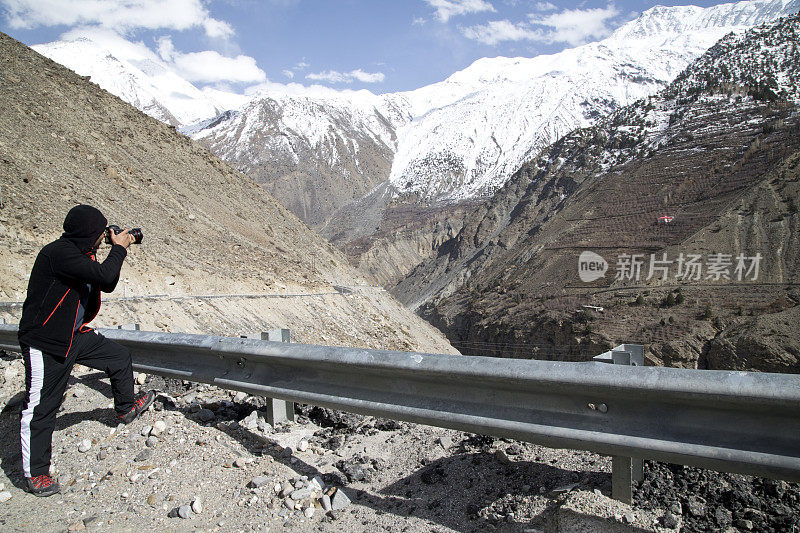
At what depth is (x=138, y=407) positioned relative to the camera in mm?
4195

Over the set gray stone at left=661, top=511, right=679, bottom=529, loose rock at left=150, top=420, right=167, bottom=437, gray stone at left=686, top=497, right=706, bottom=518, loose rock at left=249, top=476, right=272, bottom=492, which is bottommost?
loose rock at left=249, top=476, right=272, bottom=492

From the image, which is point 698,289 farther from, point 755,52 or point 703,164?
point 755,52

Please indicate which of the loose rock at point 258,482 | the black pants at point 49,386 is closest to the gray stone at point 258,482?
the loose rock at point 258,482

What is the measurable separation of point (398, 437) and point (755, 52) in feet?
307

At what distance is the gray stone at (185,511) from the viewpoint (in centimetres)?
310

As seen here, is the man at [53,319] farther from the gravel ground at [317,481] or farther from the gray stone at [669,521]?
the gray stone at [669,521]

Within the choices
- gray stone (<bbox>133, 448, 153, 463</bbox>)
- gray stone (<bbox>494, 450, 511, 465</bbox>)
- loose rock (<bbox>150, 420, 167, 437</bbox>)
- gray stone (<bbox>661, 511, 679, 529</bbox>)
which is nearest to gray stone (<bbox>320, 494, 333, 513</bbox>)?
gray stone (<bbox>494, 450, 511, 465</bbox>)

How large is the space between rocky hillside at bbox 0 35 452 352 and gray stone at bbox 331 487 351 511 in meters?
9.51

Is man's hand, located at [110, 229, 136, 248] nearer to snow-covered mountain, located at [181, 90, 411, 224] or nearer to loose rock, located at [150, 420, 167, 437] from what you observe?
loose rock, located at [150, 420, 167, 437]

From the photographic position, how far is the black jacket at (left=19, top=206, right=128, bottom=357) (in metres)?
3.59

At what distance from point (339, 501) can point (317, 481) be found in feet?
0.97

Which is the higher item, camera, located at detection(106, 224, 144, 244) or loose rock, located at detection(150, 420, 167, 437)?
camera, located at detection(106, 224, 144, 244)

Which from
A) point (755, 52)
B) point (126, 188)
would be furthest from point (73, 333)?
point (755, 52)

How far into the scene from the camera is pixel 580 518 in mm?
2607
